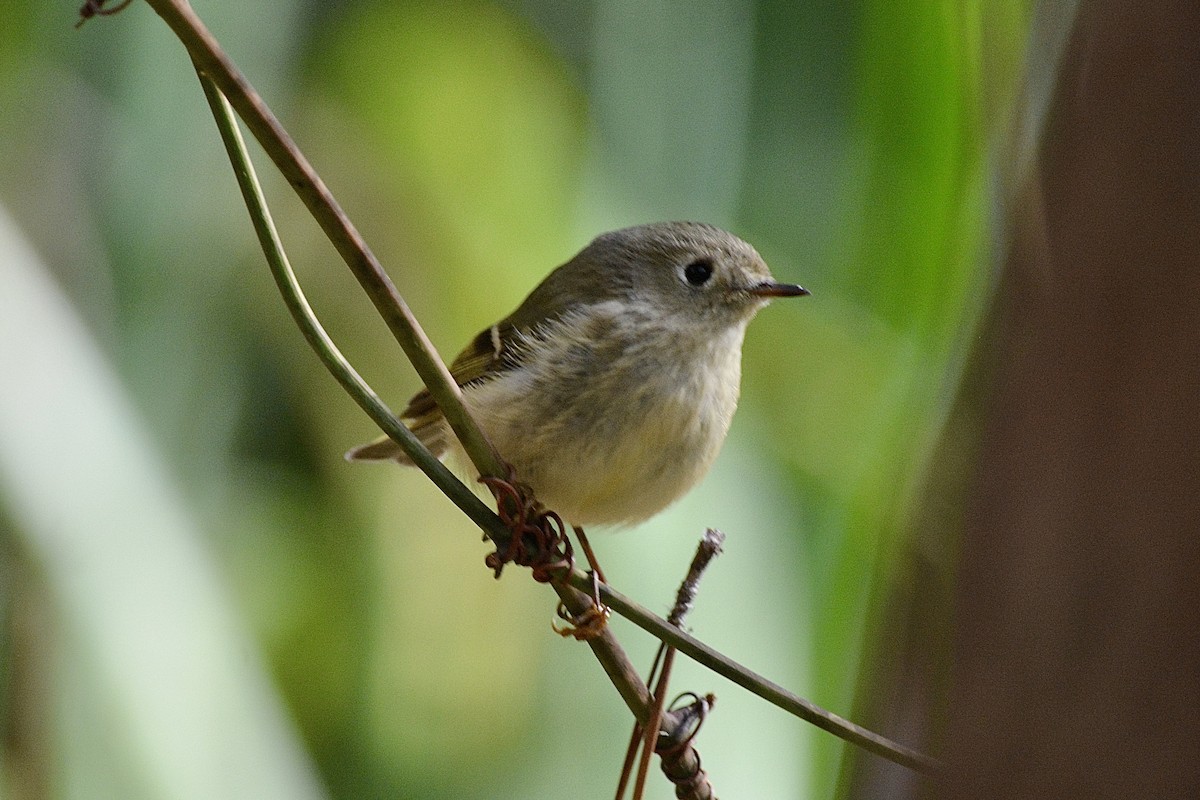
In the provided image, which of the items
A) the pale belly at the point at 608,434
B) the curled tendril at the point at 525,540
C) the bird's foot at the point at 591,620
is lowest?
the bird's foot at the point at 591,620

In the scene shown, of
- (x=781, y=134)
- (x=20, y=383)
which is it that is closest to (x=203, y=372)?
(x=20, y=383)

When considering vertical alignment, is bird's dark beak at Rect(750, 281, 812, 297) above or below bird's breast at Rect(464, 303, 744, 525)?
above

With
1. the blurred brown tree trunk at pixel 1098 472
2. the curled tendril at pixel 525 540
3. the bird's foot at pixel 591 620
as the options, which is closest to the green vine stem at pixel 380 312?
the bird's foot at pixel 591 620

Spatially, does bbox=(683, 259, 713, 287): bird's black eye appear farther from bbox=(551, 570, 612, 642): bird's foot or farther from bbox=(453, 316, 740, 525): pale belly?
bbox=(551, 570, 612, 642): bird's foot

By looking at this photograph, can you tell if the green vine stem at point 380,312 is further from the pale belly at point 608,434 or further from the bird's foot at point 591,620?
the pale belly at point 608,434

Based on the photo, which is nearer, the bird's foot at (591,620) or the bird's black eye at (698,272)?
the bird's foot at (591,620)

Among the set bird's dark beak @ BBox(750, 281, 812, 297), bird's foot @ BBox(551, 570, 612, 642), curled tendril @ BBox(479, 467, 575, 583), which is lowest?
bird's foot @ BBox(551, 570, 612, 642)

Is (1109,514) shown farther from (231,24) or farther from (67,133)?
(67,133)

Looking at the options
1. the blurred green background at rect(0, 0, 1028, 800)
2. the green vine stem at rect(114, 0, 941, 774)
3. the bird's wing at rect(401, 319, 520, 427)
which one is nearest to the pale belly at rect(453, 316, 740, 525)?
the bird's wing at rect(401, 319, 520, 427)

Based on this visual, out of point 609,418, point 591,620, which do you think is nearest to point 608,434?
point 609,418
